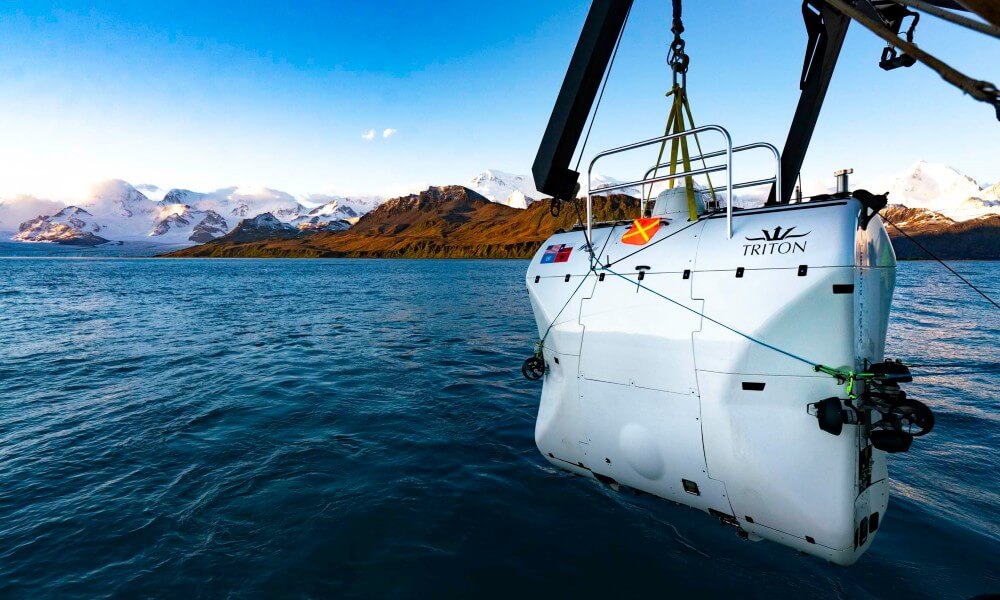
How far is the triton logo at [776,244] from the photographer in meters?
4.82

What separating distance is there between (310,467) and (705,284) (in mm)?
7328

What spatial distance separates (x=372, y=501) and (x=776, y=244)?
6.76m

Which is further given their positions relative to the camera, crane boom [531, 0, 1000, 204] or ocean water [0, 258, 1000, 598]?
crane boom [531, 0, 1000, 204]

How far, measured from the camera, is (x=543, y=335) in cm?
694

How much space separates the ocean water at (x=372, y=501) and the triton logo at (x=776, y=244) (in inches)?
153

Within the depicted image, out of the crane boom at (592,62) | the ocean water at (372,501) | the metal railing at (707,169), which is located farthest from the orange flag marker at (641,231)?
the ocean water at (372,501)

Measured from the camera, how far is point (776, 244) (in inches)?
195

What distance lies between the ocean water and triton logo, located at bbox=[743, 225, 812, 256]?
3.89m

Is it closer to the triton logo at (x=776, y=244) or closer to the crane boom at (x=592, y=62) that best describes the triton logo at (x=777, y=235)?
the triton logo at (x=776, y=244)

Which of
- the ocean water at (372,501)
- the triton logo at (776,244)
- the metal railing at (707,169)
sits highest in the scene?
the metal railing at (707,169)

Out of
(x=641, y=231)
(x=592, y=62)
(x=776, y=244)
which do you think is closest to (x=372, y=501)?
(x=641, y=231)

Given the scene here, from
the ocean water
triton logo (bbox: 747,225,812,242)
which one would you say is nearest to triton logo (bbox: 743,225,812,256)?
triton logo (bbox: 747,225,812,242)

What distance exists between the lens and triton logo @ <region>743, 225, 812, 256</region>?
15.8ft

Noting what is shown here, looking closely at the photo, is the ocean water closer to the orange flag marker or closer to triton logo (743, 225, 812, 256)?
triton logo (743, 225, 812, 256)
